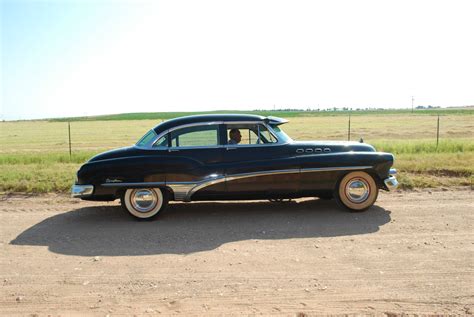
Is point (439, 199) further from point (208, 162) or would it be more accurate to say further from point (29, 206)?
point (29, 206)

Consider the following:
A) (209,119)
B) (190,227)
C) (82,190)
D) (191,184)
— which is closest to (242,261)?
(190,227)

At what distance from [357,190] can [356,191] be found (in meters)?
0.02

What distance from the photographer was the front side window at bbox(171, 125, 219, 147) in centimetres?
641

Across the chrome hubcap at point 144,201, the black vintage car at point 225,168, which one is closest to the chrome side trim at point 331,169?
the black vintage car at point 225,168

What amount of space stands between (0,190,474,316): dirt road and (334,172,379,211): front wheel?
221mm

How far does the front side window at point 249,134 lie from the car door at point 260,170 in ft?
0.18

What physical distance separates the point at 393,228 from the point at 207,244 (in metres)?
2.55

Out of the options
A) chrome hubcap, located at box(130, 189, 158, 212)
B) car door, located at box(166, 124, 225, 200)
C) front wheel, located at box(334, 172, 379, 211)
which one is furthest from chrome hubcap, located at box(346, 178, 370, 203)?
chrome hubcap, located at box(130, 189, 158, 212)

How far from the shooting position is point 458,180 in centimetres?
883

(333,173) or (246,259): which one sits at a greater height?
(333,173)

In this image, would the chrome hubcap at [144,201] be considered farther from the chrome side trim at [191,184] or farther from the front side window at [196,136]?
the front side window at [196,136]

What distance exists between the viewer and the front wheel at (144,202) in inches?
247

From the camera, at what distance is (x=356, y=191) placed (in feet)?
21.6

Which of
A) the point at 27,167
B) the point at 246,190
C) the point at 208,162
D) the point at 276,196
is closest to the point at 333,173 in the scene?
the point at 276,196
